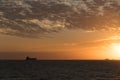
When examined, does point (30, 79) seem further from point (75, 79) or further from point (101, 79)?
point (101, 79)

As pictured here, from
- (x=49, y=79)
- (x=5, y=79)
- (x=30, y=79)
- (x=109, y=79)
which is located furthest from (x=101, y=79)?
(x=5, y=79)

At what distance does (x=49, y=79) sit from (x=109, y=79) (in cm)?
1764

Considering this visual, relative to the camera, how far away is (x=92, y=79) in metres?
85.8

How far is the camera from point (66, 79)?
283 ft

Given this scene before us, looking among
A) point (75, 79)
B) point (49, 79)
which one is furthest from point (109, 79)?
point (49, 79)

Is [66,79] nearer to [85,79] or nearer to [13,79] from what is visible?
[85,79]

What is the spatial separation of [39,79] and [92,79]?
15.6 meters

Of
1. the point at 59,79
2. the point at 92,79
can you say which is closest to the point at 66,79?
the point at 59,79

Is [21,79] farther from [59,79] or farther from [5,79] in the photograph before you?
[59,79]

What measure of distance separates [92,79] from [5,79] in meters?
25.6

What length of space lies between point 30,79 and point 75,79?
43.7ft

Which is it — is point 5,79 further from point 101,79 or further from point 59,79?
point 101,79

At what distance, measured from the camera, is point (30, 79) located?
86812 mm

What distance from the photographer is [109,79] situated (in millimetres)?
86062
